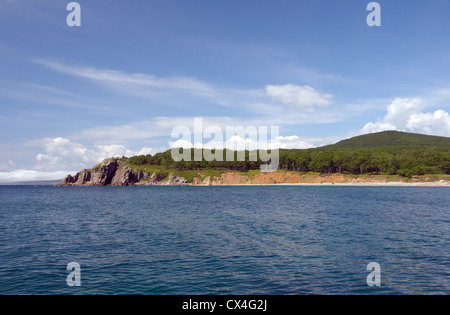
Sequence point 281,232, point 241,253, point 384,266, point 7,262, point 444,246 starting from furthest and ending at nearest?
point 281,232
point 444,246
point 241,253
point 7,262
point 384,266

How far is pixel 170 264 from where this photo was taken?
30.0 m

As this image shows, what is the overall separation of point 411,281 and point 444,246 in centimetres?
1669

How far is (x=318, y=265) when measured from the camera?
29141 mm

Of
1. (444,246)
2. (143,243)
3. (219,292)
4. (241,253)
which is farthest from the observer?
(143,243)

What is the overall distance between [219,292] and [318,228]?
104ft

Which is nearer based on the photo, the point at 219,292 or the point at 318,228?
the point at 219,292
